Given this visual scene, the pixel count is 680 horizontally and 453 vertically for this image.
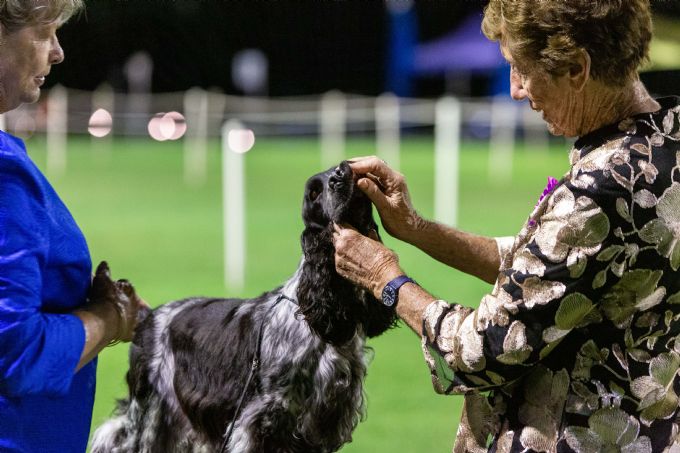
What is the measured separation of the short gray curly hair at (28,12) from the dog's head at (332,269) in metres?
1.05

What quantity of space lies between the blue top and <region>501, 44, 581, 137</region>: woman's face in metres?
1.25

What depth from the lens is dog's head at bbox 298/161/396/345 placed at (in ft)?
10.5

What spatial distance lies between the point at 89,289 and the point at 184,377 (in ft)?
4.26

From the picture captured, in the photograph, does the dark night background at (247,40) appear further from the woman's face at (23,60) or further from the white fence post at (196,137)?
the woman's face at (23,60)

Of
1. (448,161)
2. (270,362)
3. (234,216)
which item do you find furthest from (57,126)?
(270,362)

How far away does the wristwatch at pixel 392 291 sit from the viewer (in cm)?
266

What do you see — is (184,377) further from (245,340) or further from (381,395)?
(381,395)

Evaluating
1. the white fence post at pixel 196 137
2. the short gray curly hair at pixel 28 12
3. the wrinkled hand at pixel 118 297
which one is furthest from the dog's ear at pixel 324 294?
the white fence post at pixel 196 137

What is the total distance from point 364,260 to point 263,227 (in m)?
10.00

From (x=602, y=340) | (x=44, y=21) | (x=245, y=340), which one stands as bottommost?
(x=245, y=340)

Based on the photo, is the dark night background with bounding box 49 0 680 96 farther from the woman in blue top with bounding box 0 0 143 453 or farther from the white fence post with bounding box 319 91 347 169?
the woman in blue top with bounding box 0 0 143 453

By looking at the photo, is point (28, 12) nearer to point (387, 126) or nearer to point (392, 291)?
point (392, 291)

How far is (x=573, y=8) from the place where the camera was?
239 cm

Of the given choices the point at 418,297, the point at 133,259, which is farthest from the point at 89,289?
the point at 133,259
